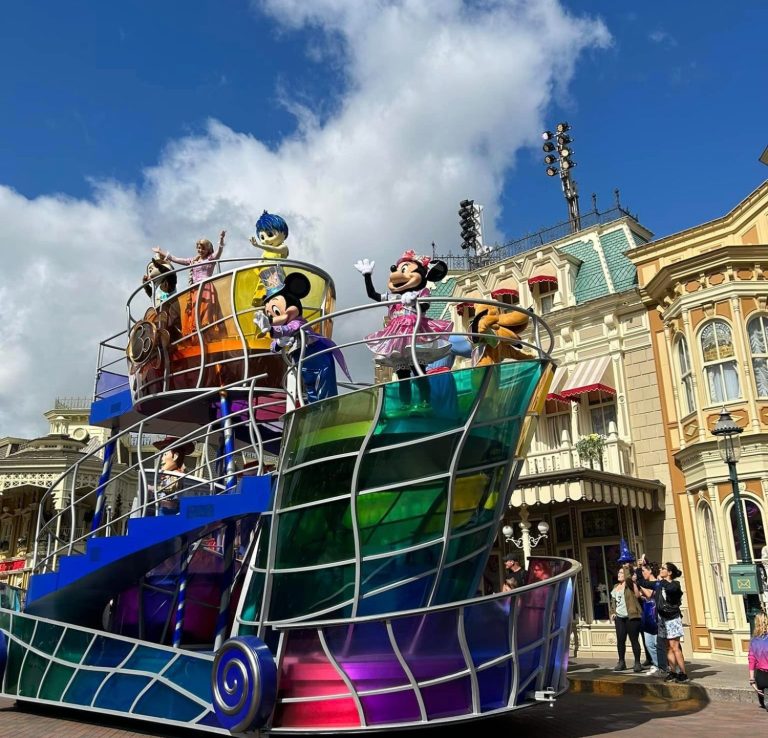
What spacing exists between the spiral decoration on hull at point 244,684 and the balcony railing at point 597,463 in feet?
39.2

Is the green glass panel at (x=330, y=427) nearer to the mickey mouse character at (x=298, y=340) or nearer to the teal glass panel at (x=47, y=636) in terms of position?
the mickey mouse character at (x=298, y=340)

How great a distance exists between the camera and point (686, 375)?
17.4 metres

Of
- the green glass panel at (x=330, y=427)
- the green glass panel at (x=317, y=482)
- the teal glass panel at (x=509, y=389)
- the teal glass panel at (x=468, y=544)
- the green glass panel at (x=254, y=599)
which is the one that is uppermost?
the teal glass panel at (x=509, y=389)

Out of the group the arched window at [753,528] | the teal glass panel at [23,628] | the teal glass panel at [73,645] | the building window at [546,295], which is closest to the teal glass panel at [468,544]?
the teal glass panel at [73,645]

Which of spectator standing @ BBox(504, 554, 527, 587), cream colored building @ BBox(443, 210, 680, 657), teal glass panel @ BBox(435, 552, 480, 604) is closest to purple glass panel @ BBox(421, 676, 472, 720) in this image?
teal glass panel @ BBox(435, 552, 480, 604)

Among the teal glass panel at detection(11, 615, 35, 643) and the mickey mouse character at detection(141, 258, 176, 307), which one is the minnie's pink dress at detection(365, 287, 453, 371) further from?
the teal glass panel at detection(11, 615, 35, 643)

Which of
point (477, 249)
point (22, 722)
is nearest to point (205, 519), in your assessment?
point (22, 722)

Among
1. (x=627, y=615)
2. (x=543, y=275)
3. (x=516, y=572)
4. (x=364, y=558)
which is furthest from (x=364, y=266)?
(x=543, y=275)

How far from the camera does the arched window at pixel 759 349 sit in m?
16.1

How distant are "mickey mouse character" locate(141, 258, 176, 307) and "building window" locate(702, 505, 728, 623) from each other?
12628 mm

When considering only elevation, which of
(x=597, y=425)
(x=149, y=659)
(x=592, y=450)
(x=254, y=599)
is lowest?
(x=149, y=659)

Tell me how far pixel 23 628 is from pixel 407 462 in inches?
252

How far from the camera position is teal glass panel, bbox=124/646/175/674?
7773 millimetres

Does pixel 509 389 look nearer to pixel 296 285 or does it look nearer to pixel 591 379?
pixel 296 285
